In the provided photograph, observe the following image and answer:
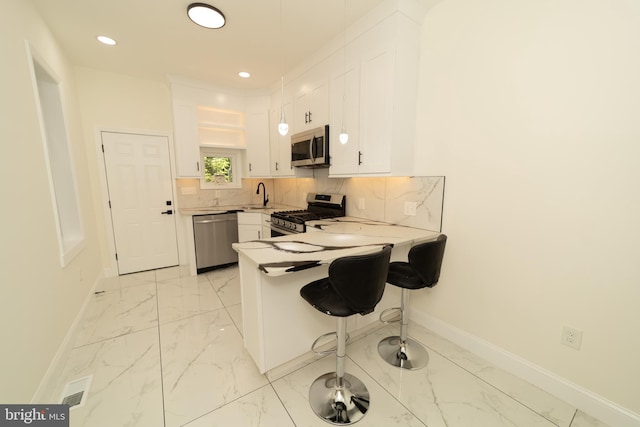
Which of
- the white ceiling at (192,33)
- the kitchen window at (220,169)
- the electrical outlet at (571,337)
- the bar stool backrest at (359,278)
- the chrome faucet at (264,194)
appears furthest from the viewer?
the chrome faucet at (264,194)

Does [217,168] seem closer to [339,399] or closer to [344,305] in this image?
[344,305]

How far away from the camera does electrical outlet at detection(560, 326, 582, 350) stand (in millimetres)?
1507

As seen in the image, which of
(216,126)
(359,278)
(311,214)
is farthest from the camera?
(216,126)

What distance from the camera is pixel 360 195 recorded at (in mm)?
2887

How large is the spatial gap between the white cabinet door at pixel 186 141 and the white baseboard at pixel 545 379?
379 centimetres

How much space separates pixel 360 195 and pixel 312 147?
2.66 ft

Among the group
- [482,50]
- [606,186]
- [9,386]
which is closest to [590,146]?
[606,186]

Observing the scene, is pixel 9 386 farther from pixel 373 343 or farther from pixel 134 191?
pixel 134 191

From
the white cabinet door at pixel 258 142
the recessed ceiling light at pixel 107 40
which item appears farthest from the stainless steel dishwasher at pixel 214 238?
the recessed ceiling light at pixel 107 40

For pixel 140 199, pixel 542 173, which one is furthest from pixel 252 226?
pixel 542 173

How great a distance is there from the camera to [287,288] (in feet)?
5.53

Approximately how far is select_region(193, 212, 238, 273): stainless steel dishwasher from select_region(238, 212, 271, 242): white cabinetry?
0.49 feet

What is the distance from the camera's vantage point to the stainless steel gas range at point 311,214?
279 cm

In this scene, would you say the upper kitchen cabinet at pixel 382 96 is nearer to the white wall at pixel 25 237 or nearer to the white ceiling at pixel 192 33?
the white ceiling at pixel 192 33
